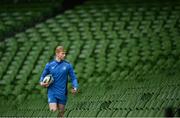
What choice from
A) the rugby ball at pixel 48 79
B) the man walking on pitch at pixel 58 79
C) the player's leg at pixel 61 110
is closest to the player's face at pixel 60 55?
the man walking on pitch at pixel 58 79

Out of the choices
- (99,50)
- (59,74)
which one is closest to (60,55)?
(59,74)

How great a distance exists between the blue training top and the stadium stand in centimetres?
151

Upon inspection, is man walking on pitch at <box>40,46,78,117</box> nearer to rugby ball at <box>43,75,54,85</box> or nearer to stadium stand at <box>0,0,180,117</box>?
rugby ball at <box>43,75,54,85</box>

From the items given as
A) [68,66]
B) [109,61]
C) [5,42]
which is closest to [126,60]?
[109,61]

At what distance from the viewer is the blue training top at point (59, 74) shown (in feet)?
34.1

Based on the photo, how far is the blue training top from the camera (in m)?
10.4

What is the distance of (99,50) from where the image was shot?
16.7 metres

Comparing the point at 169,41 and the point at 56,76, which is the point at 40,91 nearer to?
the point at 169,41

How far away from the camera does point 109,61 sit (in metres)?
16.1

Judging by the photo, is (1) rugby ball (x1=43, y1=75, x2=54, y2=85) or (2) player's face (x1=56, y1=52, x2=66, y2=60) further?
(1) rugby ball (x1=43, y1=75, x2=54, y2=85)

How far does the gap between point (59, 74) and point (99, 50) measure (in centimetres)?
640

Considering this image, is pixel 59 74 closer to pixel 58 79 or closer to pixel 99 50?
pixel 58 79

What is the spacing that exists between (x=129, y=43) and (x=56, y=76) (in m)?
6.50

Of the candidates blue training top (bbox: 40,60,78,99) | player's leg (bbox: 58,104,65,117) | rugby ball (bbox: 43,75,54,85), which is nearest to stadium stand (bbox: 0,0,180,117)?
player's leg (bbox: 58,104,65,117)
